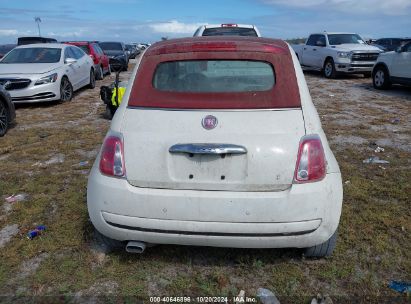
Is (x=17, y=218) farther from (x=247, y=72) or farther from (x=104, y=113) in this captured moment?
(x=104, y=113)

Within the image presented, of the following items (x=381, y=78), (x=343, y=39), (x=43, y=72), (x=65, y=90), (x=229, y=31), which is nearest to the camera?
(x=229, y=31)

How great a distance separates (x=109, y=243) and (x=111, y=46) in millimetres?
21358

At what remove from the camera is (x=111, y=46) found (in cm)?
2298

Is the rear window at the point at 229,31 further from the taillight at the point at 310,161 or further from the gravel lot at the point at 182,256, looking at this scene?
the taillight at the point at 310,161

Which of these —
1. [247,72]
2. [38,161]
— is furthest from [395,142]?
[38,161]

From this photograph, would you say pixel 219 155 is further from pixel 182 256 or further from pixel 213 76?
pixel 182 256

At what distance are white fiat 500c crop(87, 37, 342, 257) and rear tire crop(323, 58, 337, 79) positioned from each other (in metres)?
14.1

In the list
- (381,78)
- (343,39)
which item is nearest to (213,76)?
(381,78)

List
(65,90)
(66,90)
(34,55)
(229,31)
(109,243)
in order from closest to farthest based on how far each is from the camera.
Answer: (109,243) < (229,31) < (65,90) < (66,90) < (34,55)

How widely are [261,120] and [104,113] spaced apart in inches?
287

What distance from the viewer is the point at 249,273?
306 cm

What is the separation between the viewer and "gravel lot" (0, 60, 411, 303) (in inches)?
113

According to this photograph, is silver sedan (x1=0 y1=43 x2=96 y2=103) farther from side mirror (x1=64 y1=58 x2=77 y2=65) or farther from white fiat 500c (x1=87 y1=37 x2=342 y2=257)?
white fiat 500c (x1=87 y1=37 x2=342 y2=257)

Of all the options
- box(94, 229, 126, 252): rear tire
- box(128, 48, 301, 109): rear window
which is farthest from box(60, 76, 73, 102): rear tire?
box(128, 48, 301, 109): rear window
